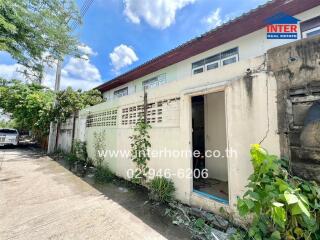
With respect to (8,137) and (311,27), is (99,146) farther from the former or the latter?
(8,137)

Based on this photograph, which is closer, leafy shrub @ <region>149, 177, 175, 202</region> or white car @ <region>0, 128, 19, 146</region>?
leafy shrub @ <region>149, 177, 175, 202</region>

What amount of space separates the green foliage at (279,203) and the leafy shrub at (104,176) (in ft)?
16.7

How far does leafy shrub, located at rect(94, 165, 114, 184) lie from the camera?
21.3 feet

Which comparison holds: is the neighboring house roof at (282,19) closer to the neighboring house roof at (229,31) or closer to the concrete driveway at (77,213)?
the neighboring house roof at (229,31)

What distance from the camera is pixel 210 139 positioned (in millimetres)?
6270

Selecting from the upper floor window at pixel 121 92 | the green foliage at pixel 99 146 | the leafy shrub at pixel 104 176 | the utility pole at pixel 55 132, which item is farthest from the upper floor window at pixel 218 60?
the utility pole at pixel 55 132

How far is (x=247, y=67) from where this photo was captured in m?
3.37

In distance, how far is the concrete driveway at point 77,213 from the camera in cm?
321

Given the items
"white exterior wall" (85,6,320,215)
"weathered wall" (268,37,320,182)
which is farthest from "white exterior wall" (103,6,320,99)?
"weathered wall" (268,37,320,182)

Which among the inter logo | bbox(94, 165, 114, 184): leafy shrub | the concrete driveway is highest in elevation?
the inter logo

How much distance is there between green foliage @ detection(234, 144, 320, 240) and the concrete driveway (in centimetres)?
131

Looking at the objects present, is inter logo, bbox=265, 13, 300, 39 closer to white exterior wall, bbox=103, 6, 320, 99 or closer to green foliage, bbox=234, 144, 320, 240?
white exterior wall, bbox=103, 6, 320, 99

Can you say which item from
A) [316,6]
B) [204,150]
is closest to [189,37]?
[316,6]

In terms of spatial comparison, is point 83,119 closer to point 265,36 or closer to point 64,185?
point 64,185
